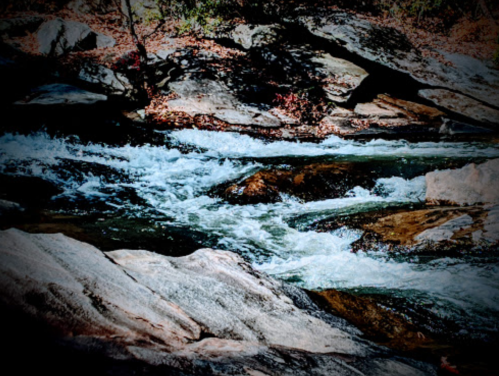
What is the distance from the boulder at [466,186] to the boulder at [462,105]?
704cm

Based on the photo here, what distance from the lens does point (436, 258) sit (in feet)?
12.2

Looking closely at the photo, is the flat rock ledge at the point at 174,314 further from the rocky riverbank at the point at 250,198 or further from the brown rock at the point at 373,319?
the brown rock at the point at 373,319

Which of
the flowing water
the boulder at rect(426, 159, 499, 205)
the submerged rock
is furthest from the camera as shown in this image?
the boulder at rect(426, 159, 499, 205)

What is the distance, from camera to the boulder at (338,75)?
1196 cm

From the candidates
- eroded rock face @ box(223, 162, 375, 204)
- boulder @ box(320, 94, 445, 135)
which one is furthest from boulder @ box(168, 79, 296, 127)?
eroded rock face @ box(223, 162, 375, 204)

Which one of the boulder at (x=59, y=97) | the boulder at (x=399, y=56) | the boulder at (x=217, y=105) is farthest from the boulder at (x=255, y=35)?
the boulder at (x=59, y=97)

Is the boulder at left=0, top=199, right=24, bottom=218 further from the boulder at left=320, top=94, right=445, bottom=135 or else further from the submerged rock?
the boulder at left=320, top=94, right=445, bottom=135

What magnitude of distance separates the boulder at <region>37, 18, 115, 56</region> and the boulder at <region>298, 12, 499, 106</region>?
10.7m

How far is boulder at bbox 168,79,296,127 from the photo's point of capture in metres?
10.3

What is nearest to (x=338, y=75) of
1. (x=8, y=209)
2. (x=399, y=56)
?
(x=399, y=56)

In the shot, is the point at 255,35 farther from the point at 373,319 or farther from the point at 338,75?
the point at 373,319

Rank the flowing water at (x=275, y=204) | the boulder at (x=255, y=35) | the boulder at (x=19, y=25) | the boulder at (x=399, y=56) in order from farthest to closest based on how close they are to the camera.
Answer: the boulder at (x=255, y=35) < the boulder at (x=19, y=25) < the boulder at (x=399, y=56) < the flowing water at (x=275, y=204)

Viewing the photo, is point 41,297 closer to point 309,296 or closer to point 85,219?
point 309,296

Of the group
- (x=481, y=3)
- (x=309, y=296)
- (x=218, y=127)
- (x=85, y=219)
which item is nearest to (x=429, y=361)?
(x=309, y=296)
